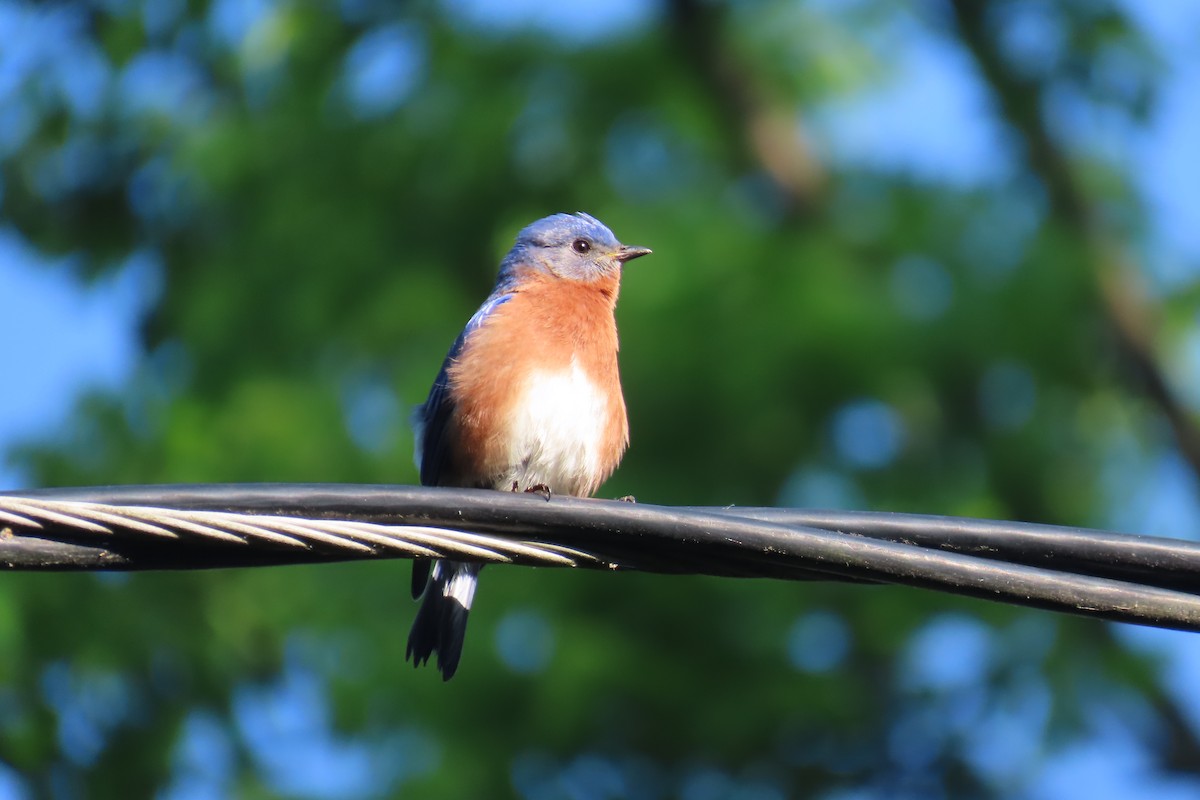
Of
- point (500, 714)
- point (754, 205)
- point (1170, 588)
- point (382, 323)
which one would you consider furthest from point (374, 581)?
point (1170, 588)

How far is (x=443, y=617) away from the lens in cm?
492

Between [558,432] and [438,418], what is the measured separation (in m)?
0.46

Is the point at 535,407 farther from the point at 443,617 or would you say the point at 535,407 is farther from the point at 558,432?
the point at 443,617

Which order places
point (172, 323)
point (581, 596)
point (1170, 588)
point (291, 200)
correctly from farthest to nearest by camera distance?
point (172, 323), point (291, 200), point (581, 596), point (1170, 588)

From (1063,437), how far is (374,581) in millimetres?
4014

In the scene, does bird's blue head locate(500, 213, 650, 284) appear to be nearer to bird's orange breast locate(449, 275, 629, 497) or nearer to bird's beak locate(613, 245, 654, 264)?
bird's beak locate(613, 245, 654, 264)

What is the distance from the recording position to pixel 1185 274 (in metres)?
9.49

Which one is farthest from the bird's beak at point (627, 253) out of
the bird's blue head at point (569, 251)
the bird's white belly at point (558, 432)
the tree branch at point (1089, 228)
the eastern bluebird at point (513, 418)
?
the tree branch at point (1089, 228)

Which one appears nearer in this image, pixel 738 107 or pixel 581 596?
pixel 581 596

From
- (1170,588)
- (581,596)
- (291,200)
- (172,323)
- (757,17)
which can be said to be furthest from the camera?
(172,323)

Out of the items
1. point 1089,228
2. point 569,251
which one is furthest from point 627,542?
point 1089,228

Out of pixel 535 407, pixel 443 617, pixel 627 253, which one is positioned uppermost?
pixel 627 253

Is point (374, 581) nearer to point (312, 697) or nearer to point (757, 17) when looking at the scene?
point (312, 697)

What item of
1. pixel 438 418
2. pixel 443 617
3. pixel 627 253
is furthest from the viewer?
pixel 627 253
